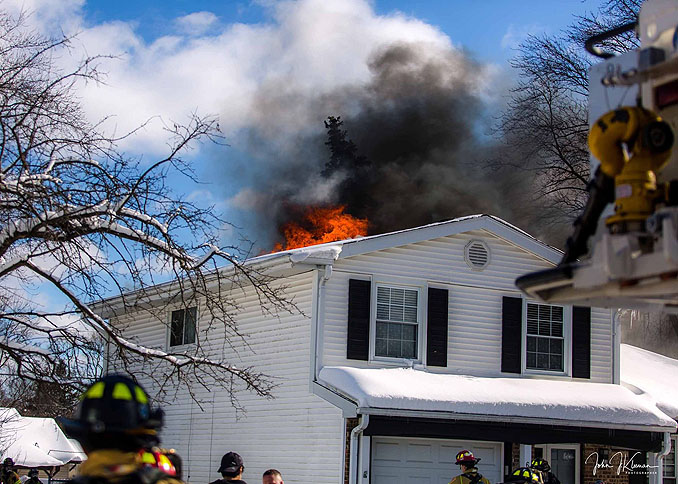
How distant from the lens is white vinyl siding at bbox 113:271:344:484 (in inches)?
632

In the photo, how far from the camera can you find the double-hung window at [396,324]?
1683cm

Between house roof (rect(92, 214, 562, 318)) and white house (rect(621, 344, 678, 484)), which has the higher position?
house roof (rect(92, 214, 562, 318))

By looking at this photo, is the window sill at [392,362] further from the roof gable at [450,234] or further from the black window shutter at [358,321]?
the roof gable at [450,234]

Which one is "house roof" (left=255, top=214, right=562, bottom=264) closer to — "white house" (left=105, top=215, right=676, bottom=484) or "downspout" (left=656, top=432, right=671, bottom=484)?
"white house" (left=105, top=215, right=676, bottom=484)

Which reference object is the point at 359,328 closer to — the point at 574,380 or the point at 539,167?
the point at 574,380

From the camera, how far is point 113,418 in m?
2.86

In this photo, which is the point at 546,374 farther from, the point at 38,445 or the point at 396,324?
the point at 38,445

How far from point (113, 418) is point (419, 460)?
13.9 m

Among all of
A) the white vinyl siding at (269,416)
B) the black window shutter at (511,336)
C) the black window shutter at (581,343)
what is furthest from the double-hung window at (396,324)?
the black window shutter at (581,343)

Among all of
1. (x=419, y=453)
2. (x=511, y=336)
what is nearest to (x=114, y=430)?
(x=419, y=453)

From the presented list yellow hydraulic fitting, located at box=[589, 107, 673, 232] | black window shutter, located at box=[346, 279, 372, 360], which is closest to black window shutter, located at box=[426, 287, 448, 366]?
black window shutter, located at box=[346, 279, 372, 360]

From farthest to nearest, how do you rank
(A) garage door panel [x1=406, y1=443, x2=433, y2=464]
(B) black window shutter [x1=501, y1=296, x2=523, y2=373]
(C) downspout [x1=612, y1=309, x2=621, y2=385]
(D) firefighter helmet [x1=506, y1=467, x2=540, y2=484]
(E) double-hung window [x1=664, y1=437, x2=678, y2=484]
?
(E) double-hung window [x1=664, y1=437, x2=678, y2=484] → (C) downspout [x1=612, y1=309, x2=621, y2=385] → (B) black window shutter [x1=501, y1=296, x2=523, y2=373] → (A) garage door panel [x1=406, y1=443, x2=433, y2=464] → (D) firefighter helmet [x1=506, y1=467, x2=540, y2=484]

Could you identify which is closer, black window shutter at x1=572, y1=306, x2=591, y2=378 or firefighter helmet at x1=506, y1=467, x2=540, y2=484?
firefighter helmet at x1=506, y1=467, x2=540, y2=484

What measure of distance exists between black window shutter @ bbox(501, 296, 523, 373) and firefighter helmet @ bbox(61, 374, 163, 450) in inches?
Result: 602
